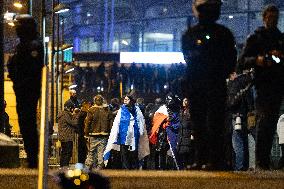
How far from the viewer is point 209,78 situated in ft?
27.5

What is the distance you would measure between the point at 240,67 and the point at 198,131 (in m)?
0.92

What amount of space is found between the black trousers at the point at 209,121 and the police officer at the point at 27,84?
6.33 ft

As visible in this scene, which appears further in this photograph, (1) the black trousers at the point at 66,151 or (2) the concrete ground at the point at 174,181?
(1) the black trousers at the point at 66,151

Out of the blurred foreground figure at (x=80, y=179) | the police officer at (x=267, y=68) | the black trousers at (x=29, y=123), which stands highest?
the police officer at (x=267, y=68)

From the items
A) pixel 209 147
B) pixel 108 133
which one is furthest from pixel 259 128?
pixel 108 133

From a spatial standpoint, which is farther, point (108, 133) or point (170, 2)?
point (170, 2)

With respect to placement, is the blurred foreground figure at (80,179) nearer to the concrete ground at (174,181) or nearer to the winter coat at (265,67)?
the concrete ground at (174,181)

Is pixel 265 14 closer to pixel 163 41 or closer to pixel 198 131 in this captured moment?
pixel 198 131

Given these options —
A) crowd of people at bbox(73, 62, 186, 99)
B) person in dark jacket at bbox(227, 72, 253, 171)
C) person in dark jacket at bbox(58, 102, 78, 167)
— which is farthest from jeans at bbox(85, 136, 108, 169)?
crowd of people at bbox(73, 62, 186, 99)

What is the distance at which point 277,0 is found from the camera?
A: 7181 centimetres

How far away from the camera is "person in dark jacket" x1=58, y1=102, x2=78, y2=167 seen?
19.8 m

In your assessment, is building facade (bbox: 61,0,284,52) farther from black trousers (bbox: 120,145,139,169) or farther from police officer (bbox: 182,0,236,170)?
police officer (bbox: 182,0,236,170)

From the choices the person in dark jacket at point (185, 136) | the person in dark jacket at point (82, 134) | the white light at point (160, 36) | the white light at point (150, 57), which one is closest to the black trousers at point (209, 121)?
the person in dark jacket at point (185, 136)

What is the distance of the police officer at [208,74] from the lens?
8344 mm
